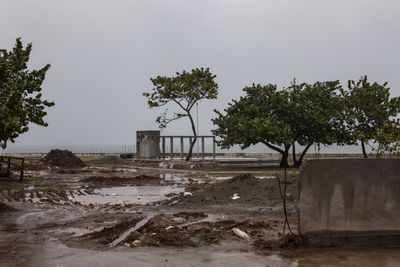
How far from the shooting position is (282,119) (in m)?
39.2

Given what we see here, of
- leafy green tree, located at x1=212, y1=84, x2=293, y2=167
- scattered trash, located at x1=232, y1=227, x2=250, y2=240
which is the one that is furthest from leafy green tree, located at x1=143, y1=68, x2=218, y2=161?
scattered trash, located at x1=232, y1=227, x2=250, y2=240

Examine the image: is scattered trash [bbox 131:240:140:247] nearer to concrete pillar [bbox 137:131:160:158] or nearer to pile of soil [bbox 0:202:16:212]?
pile of soil [bbox 0:202:16:212]

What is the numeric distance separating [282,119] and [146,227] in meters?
29.1

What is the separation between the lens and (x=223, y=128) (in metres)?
39.9

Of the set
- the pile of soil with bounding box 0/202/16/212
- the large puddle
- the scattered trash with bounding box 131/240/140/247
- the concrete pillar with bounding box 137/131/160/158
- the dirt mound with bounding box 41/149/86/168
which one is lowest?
the scattered trash with bounding box 131/240/140/247

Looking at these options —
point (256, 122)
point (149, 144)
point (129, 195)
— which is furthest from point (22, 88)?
point (149, 144)

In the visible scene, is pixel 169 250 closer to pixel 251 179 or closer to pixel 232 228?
pixel 232 228

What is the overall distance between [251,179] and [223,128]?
68.2ft

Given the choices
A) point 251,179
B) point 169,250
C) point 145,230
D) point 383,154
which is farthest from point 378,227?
point 383,154

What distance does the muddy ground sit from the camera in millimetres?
8805

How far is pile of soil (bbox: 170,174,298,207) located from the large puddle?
189cm

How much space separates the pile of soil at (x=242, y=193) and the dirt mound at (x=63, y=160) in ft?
87.5

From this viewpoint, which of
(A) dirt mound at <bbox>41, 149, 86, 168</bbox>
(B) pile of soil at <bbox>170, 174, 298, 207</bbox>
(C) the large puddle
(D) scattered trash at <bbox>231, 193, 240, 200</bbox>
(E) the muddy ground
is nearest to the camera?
(E) the muddy ground

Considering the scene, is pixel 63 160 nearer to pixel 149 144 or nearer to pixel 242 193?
pixel 149 144
